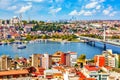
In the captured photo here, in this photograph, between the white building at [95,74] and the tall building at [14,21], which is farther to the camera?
the tall building at [14,21]

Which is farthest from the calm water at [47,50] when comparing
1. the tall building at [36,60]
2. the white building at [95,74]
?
the white building at [95,74]

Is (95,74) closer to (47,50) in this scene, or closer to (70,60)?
(70,60)

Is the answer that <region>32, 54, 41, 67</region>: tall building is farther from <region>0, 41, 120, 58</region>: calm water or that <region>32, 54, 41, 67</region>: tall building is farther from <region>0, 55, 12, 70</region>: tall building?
<region>0, 41, 120, 58</region>: calm water

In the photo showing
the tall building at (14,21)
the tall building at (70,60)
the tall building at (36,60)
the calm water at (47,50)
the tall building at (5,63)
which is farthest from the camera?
the tall building at (14,21)

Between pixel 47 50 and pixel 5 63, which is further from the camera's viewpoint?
pixel 47 50

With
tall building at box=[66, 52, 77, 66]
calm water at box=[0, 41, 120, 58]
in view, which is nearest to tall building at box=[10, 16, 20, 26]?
calm water at box=[0, 41, 120, 58]

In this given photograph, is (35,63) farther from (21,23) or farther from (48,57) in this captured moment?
(21,23)

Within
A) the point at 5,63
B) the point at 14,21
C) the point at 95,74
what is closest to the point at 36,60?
the point at 5,63

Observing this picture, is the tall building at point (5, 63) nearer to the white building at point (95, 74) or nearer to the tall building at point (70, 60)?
the tall building at point (70, 60)

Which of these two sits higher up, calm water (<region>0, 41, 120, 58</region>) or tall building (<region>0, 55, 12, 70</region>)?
tall building (<region>0, 55, 12, 70</region>)

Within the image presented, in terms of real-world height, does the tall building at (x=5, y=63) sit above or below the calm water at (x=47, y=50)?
above

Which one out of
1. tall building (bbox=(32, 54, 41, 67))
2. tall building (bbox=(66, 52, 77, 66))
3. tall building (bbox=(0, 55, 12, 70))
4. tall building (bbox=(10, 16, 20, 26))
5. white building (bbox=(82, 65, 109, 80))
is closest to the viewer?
white building (bbox=(82, 65, 109, 80))
